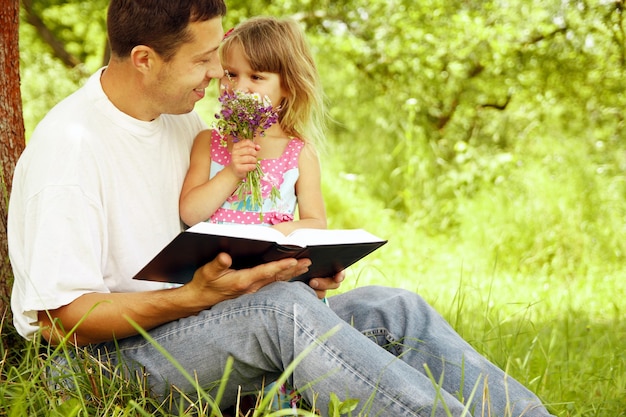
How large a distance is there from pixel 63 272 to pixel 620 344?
121 inches

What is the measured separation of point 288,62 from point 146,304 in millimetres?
1322

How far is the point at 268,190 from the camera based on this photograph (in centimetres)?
314

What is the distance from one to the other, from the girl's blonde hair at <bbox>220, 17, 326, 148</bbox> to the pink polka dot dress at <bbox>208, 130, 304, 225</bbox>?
12cm

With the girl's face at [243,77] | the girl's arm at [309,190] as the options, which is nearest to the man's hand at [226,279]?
the girl's arm at [309,190]

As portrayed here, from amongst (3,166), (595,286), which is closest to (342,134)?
(595,286)

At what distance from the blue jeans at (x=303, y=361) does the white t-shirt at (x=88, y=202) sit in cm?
30

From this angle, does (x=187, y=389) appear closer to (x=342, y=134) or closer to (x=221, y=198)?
(x=221, y=198)

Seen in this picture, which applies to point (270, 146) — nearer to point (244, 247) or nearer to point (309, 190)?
point (309, 190)

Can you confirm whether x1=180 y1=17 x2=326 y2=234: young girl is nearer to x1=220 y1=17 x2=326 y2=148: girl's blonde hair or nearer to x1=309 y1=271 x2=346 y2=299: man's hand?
x1=220 y1=17 x2=326 y2=148: girl's blonde hair

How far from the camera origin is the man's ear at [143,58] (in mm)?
2744

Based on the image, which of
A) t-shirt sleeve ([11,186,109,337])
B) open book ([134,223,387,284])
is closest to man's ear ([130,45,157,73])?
t-shirt sleeve ([11,186,109,337])

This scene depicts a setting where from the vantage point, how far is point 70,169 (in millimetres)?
2482

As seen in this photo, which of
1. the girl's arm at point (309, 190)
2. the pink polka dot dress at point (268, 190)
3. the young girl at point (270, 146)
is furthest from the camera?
the girl's arm at point (309, 190)

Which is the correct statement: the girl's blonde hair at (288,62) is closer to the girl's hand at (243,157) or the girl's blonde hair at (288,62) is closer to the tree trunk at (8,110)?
the girl's hand at (243,157)
